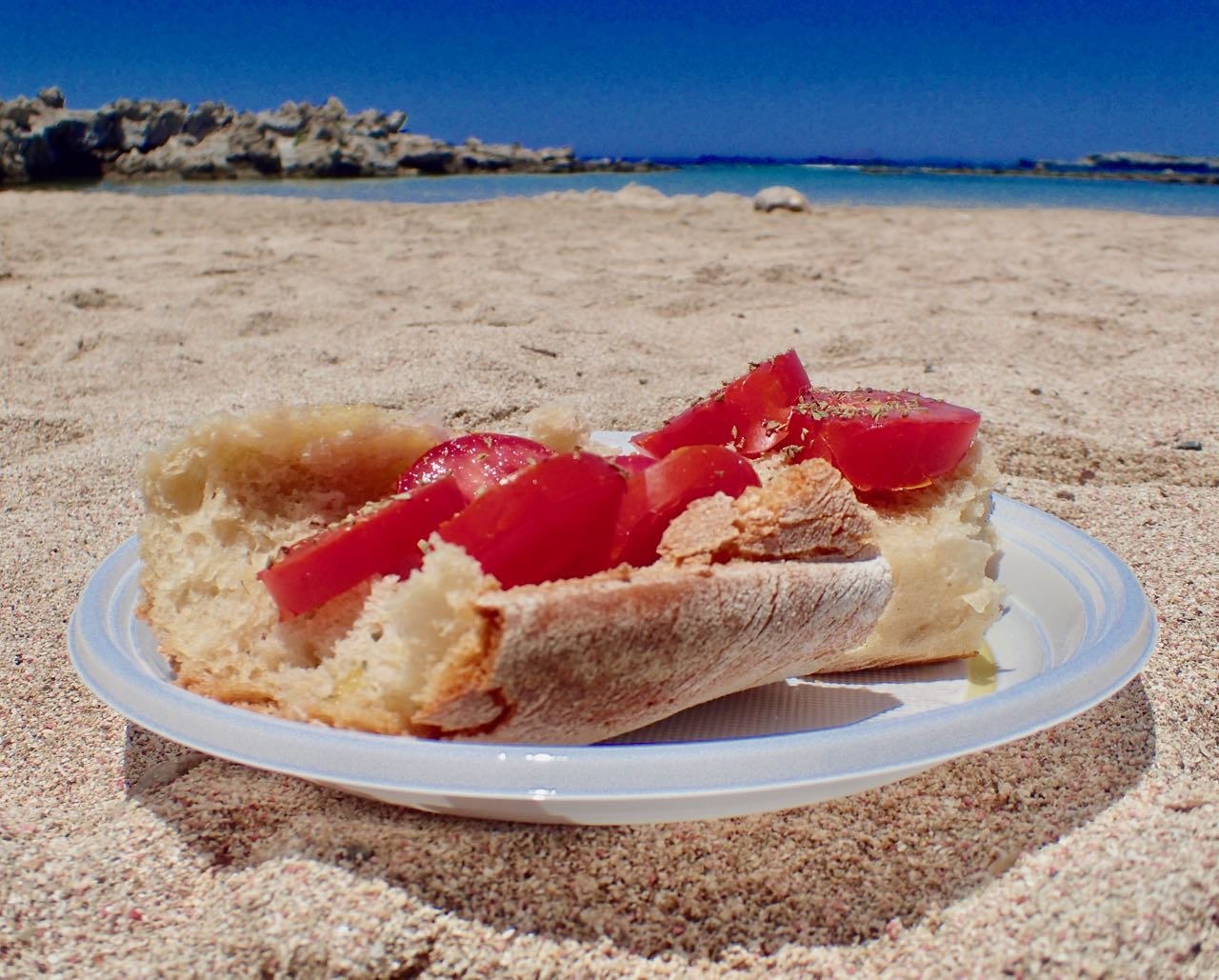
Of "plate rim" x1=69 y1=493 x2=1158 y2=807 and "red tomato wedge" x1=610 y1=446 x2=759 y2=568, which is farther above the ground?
"red tomato wedge" x1=610 y1=446 x2=759 y2=568

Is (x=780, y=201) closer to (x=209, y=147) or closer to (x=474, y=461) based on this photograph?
(x=474, y=461)

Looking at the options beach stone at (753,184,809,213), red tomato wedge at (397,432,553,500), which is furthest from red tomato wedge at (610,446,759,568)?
beach stone at (753,184,809,213)

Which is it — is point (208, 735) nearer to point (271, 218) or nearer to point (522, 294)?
point (522, 294)

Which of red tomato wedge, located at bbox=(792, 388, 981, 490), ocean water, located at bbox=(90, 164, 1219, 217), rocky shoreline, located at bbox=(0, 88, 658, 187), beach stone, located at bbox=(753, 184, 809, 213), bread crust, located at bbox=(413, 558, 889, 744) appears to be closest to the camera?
bread crust, located at bbox=(413, 558, 889, 744)

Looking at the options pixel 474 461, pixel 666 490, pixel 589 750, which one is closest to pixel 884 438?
pixel 666 490

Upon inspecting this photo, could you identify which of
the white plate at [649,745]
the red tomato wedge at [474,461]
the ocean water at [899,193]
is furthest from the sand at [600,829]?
the ocean water at [899,193]

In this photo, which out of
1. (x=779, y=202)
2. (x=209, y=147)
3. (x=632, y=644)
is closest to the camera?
(x=632, y=644)

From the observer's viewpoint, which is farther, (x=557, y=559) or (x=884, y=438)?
(x=884, y=438)

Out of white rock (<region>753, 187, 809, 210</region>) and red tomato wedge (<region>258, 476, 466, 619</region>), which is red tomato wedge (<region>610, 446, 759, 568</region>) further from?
white rock (<region>753, 187, 809, 210</region>)
